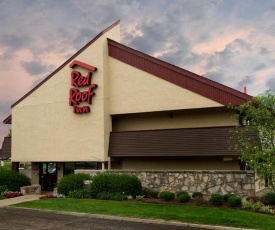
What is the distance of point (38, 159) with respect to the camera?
2811 centimetres

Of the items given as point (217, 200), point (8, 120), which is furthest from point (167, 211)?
point (8, 120)

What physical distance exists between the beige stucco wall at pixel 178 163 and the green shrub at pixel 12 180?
7149 mm

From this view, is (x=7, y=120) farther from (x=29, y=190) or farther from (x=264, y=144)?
(x=264, y=144)

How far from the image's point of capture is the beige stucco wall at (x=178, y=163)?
74.9 feet

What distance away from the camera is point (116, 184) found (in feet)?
67.0

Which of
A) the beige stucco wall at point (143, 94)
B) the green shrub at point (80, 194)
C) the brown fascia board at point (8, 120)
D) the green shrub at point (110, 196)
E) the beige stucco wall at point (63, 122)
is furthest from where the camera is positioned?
the brown fascia board at point (8, 120)

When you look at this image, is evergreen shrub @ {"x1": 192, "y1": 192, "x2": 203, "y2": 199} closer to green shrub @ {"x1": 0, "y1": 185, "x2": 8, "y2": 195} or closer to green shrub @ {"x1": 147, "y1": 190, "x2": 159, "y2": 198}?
green shrub @ {"x1": 147, "y1": 190, "x2": 159, "y2": 198}

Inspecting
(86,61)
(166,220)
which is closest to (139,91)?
(86,61)

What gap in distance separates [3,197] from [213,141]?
1428cm

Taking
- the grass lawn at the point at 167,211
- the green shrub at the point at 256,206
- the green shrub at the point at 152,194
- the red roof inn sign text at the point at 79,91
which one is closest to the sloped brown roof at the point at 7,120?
the red roof inn sign text at the point at 79,91

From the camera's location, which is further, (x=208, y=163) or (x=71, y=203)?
(x=208, y=163)

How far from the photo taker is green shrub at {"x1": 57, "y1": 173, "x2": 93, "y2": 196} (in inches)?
867

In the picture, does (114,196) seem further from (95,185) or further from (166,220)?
(166,220)

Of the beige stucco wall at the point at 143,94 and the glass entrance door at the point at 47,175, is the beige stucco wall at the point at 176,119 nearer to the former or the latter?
the beige stucco wall at the point at 143,94
